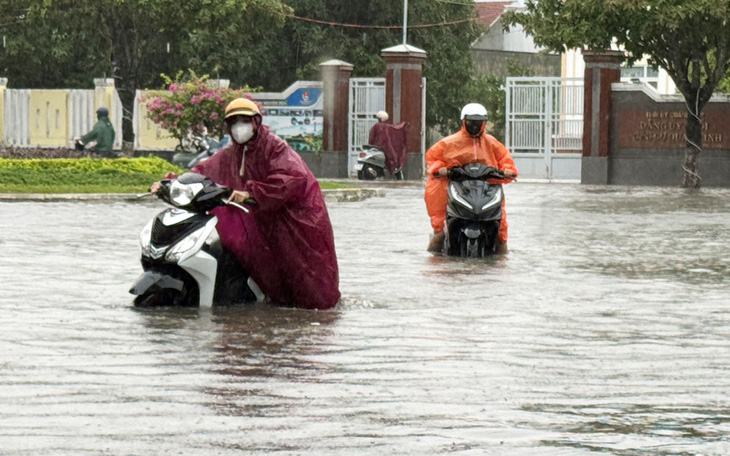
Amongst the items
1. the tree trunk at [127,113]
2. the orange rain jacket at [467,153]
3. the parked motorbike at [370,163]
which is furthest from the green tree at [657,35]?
the orange rain jacket at [467,153]

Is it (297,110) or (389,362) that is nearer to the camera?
(389,362)

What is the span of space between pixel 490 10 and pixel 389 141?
4287 centimetres

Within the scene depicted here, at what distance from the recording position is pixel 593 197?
2664 centimetres

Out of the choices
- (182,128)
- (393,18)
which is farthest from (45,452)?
(393,18)

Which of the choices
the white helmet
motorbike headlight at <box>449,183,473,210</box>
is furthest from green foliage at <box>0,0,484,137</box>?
motorbike headlight at <box>449,183,473,210</box>

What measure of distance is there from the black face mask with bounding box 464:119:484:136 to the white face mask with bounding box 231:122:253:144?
459 centimetres

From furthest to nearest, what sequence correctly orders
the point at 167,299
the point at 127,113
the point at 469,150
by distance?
Answer: 1. the point at 127,113
2. the point at 469,150
3. the point at 167,299

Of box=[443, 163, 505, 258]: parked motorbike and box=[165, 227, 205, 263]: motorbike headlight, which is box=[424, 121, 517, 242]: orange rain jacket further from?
box=[165, 227, 205, 263]: motorbike headlight

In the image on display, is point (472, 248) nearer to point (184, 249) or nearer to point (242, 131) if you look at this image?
point (242, 131)

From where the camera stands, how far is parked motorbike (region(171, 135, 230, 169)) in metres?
23.0

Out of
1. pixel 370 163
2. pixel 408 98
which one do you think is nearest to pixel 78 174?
pixel 370 163

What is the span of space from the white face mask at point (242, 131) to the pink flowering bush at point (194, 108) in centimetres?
2151

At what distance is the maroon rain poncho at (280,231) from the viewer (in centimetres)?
923

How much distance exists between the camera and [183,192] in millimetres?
8953
